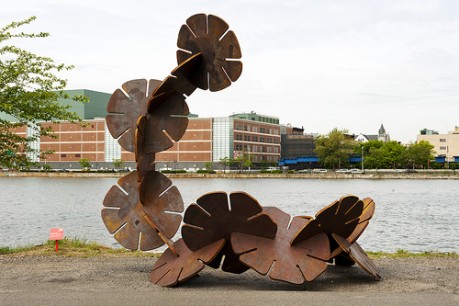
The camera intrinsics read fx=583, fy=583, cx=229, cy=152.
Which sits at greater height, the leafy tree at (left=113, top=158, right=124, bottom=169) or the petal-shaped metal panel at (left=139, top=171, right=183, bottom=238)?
the leafy tree at (left=113, top=158, right=124, bottom=169)

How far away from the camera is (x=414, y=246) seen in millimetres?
30281

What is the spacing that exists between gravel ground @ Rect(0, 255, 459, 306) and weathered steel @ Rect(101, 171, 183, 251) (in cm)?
81

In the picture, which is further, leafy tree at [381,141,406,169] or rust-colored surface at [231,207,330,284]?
leafy tree at [381,141,406,169]

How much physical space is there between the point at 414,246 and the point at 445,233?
7548 millimetres

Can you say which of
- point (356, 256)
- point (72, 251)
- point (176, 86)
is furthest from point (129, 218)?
point (72, 251)

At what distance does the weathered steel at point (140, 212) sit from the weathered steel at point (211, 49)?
2551mm

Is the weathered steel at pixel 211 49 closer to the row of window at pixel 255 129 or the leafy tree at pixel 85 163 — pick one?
the row of window at pixel 255 129

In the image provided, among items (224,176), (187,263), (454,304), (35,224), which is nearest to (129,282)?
(187,263)

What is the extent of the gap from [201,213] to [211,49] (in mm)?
3338

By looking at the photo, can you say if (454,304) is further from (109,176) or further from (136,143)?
(109,176)

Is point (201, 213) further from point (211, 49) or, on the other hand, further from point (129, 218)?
point (211, 49)

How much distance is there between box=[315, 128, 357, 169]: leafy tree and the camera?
533ft

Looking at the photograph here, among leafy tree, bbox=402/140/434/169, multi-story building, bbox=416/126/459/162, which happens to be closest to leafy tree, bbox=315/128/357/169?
leafy tree, bbox=402/140/434/169

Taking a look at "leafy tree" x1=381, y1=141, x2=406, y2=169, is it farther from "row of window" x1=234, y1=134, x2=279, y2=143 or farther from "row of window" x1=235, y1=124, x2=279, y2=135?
"row of window" x1=235, y1=124, x2=279, y2=135
